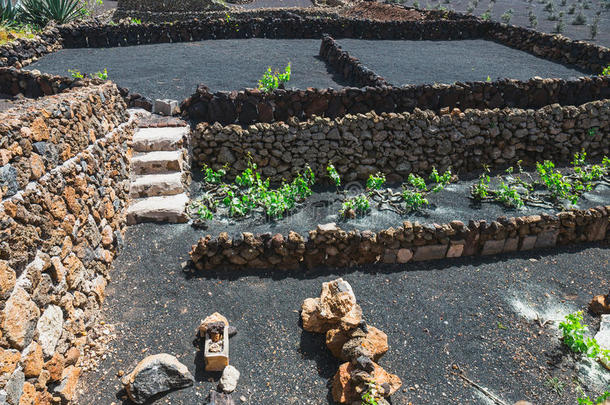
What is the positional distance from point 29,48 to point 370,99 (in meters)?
10.8

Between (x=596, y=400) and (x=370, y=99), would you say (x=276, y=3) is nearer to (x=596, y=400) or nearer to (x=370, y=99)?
(x=370, y=99)

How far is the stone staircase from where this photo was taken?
654 cm

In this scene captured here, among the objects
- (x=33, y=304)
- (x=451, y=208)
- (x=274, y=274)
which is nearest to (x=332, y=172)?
(x=451, y=208)

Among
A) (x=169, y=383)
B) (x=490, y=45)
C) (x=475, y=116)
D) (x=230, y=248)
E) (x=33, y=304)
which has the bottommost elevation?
(x=169, y=383)

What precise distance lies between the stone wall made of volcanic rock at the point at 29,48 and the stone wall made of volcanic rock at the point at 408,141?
24.3 feet

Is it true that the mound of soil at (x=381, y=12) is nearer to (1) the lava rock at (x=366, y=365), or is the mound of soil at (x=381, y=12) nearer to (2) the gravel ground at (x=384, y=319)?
(2) the gravel ground at (x=384, y=319)

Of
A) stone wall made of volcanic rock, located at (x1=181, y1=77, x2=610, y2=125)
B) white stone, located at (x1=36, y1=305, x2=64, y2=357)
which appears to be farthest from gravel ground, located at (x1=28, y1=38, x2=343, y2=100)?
white stone, located at (x1=36, y1=305, x2=64, y2=357)

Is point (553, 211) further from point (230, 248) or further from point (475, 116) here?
point (230, 248)

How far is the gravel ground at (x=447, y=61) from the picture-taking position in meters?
12.3

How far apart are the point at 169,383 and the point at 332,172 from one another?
200 inches

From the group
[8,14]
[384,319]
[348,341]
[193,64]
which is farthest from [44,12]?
[348,341]

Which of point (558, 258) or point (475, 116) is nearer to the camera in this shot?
point (558, 258)

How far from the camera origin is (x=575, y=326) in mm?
4824

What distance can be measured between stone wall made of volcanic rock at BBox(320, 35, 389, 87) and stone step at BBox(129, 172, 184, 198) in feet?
17.8
